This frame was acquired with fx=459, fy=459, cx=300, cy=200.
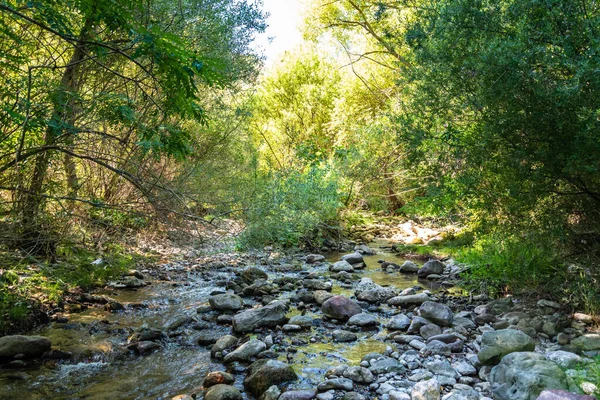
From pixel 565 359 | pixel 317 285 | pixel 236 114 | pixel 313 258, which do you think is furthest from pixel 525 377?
pixel 236 114

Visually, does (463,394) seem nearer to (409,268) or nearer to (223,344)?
(223,344)

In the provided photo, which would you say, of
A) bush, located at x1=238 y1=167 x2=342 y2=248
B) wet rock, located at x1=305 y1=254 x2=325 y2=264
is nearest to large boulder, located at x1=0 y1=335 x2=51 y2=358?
bush, located at x1=238 y1=167 x2=342 y2=248

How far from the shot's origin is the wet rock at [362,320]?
6594mm

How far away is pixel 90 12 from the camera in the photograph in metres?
3.54

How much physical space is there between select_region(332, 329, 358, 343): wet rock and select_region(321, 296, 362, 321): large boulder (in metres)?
0.72

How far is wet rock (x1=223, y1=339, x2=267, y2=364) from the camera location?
5418 mm

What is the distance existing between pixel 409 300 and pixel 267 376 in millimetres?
3524

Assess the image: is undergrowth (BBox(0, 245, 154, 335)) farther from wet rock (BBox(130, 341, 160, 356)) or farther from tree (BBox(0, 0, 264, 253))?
wet rock (BBox(130, 341, 160, 356))

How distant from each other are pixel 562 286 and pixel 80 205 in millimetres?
6793

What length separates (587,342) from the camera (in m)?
5.18

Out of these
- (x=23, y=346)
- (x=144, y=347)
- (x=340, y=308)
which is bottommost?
(x=340, y=308)

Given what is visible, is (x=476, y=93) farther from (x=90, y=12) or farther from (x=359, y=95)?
(x=359, y=95)

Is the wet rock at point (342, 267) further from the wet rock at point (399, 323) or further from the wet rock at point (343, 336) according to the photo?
the wet rock at point (343, 336)

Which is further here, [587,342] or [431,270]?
[431,270]
